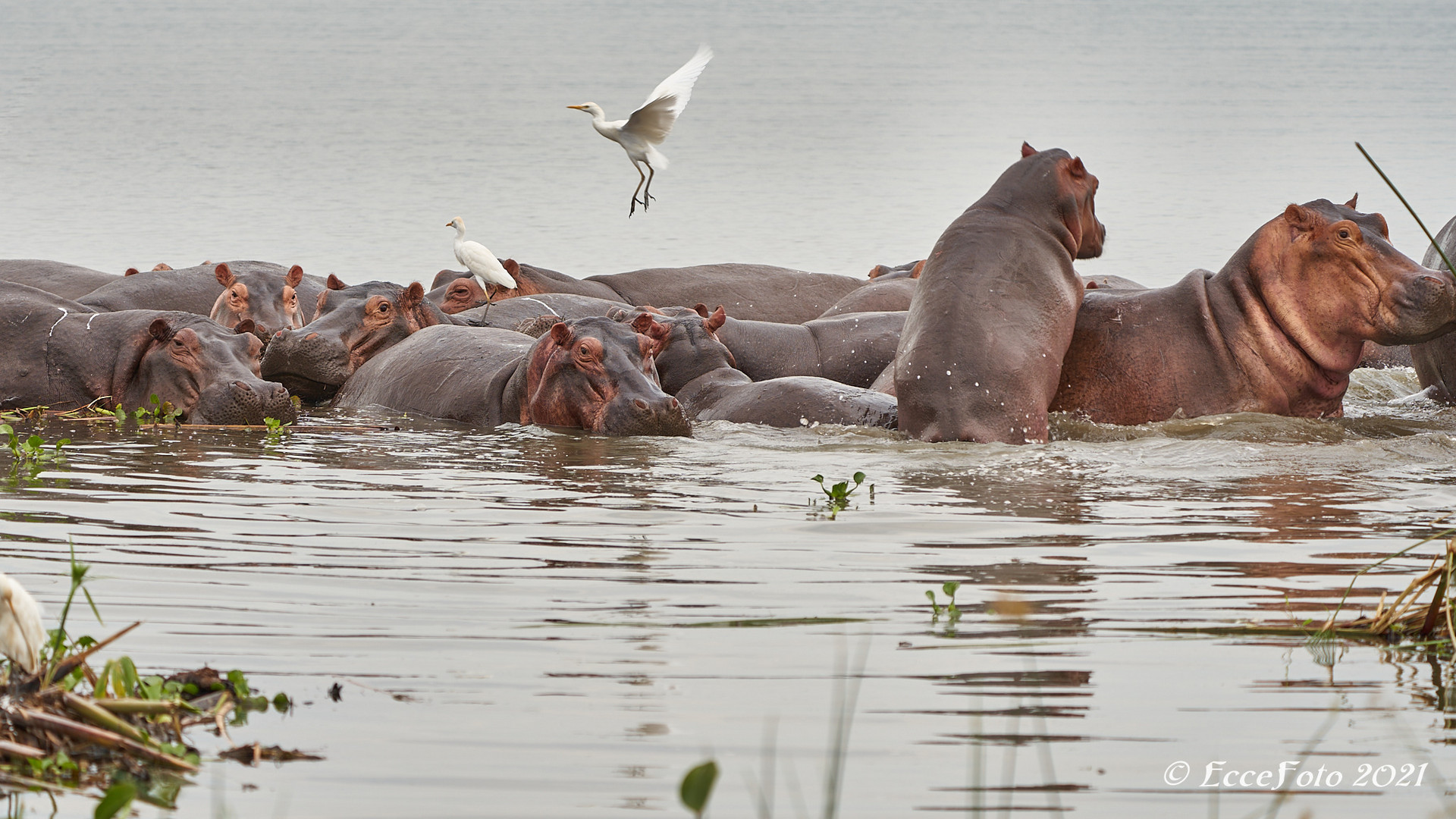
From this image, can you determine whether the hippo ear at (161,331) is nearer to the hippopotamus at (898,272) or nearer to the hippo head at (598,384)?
the hippo head at (598,384)

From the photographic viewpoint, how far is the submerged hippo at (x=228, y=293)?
9484 mm

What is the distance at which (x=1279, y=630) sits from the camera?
318 centimetres

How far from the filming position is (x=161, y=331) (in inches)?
289

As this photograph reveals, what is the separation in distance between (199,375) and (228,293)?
2388 mm

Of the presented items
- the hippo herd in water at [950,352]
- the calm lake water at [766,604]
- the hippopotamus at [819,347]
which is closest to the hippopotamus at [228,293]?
the hippo herd in water at [950,352]

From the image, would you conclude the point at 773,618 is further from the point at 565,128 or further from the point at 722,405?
the point at 565,128

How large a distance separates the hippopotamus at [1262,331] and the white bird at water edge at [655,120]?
472 centimetres

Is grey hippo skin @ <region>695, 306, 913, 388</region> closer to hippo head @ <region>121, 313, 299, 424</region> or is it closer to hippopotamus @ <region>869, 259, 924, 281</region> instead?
hippopotamus @ <region>869, 259, 924, 281</region>

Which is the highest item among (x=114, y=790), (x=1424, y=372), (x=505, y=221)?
(x=505, y=221)

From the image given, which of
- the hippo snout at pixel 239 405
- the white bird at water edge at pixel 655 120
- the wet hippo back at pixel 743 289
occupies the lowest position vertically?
the hippo snout at pixel 239 405

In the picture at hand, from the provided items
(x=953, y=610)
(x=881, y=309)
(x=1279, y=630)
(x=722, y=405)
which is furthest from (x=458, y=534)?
(x=881, y=309)

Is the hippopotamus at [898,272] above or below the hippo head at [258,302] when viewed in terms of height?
above

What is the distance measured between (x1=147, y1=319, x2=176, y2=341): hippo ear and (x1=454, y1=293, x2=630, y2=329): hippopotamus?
2.48 metres

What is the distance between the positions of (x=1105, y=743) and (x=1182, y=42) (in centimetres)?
8206
